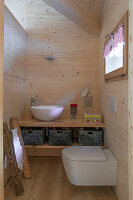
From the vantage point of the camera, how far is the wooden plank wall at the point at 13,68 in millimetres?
2368

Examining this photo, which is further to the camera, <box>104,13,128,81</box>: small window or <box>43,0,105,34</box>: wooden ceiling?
<box>43,0,105,34</box>: wooden ceiling

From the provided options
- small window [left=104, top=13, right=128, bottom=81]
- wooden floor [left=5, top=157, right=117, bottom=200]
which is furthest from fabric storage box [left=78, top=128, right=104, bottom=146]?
small window [left=104, top=13, right=128, bottom=81]

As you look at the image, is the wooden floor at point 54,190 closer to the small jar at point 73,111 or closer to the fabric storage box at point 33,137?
the fabric storage box at point 33,137

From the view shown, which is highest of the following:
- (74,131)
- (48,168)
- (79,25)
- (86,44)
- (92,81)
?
(79,25)

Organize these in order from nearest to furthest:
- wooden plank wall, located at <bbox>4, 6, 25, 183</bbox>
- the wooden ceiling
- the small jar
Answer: wooden plank wall, located at <bbox>4, 6, 25, 183</bbox>
the wooden ceiling
the small jar

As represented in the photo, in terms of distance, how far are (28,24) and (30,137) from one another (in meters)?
1.99

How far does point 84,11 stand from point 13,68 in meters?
1.39

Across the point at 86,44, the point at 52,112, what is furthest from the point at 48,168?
the point at 86,44

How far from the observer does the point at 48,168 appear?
9.21 feet

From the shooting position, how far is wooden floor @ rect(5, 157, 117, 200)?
208 centimetres

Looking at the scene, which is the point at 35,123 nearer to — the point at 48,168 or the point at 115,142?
the point at 48,168

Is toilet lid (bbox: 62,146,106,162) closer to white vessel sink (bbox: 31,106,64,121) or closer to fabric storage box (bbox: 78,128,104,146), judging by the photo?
fabric storage box (bbox: 78,128,104,146)

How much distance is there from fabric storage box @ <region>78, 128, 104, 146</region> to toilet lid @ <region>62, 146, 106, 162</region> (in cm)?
47

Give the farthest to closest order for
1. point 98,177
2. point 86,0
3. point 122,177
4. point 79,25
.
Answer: point 79,25
point 86,0
point 98,177
point 122,177
